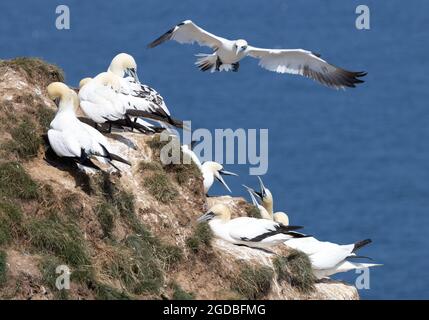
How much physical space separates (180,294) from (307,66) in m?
9.40

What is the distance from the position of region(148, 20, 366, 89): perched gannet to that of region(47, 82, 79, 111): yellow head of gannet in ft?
24.4

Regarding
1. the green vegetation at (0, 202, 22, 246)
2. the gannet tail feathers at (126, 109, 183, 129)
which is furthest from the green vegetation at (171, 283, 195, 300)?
the gannet tail feathers at (126, 109, 183, 129)

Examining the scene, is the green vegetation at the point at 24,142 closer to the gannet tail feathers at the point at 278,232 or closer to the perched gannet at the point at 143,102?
the perched gannet at the point at 143,102

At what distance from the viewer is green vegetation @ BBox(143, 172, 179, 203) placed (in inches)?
833

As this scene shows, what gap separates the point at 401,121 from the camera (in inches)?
3172

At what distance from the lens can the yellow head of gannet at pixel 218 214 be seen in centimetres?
2148

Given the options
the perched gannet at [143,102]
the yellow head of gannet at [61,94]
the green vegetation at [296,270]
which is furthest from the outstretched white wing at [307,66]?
the yellow head of gannet at [61,94]

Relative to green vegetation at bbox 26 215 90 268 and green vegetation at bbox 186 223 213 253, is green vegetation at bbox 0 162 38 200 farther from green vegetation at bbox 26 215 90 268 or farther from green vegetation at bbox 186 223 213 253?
green vegetation at bbox 186 223 213 253

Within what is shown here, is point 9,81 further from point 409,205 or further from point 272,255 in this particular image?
point 409,205

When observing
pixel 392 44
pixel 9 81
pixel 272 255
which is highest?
pixel 392 44

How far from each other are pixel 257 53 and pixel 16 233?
10961mm

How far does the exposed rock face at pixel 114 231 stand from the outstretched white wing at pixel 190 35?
21.5 ft

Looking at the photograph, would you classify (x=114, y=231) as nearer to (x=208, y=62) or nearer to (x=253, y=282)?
(x=253, y=282)

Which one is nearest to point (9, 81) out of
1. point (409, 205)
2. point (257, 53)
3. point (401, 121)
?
point (257, 53)
